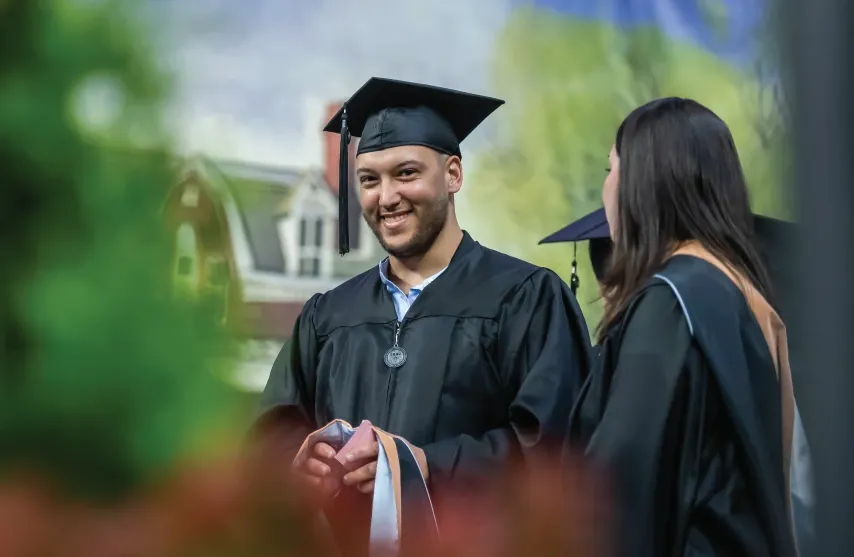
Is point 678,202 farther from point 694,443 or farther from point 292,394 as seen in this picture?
point 292,394

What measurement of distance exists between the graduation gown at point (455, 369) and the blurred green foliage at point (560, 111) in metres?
0.39

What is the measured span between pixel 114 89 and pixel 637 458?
86cm

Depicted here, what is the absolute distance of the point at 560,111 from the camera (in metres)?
2.29

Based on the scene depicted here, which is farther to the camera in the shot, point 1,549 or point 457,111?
point 457,111

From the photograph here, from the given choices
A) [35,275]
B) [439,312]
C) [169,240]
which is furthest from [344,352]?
[35,275]

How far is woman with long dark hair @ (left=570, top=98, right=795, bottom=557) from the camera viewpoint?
4.22 feet

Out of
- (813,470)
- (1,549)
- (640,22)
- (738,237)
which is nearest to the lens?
(1,549)

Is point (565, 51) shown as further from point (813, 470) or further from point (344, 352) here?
point (813, 470)

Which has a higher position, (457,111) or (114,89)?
(457,111)

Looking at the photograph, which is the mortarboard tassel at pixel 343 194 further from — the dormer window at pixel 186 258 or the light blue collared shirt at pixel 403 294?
the dormer window at pixel 186 258

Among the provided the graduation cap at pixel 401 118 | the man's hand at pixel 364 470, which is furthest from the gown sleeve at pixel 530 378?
the graduation cap at pixel 401 118

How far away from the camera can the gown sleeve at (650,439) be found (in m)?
1.29

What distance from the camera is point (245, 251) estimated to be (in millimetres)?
1891

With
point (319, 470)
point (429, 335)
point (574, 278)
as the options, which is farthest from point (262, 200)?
point (574, 278)
